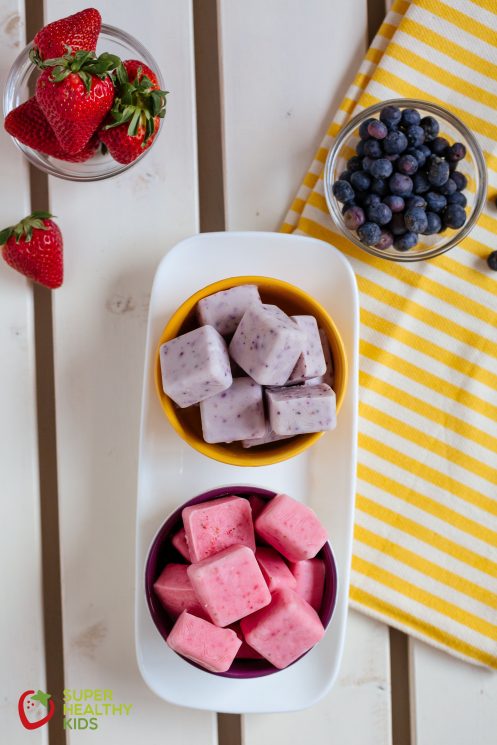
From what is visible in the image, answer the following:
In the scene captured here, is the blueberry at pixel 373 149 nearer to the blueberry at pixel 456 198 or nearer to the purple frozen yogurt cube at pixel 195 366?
the blueberry at pixel 456 198

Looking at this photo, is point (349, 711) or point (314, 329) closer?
point (314, 329)

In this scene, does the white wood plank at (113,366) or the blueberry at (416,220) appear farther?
the white wood plank at (113,366)

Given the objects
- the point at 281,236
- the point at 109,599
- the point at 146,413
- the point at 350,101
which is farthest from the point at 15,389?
the point at 350,101

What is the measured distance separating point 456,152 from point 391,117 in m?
0.11

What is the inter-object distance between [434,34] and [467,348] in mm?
510

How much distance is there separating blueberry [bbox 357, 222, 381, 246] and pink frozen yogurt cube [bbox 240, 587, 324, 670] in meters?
0.53

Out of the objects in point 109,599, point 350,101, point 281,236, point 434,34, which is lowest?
point 109,599

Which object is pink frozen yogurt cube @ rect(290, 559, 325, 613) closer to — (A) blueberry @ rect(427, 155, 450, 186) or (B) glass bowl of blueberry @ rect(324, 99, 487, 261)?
(B) glass bowl of blueberry @ rect(324, 99, 487, 261)

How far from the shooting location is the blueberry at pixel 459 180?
1.07 m

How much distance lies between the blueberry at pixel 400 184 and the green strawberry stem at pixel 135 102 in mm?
356

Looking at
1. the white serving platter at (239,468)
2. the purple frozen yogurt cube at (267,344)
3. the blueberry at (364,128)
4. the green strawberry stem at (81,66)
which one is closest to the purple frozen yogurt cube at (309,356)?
the purple frozen yogurt cube at (267,344)

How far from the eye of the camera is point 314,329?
0.97 meters

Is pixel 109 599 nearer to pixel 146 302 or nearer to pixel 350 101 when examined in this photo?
pixel 146 302

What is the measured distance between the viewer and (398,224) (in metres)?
1.07
